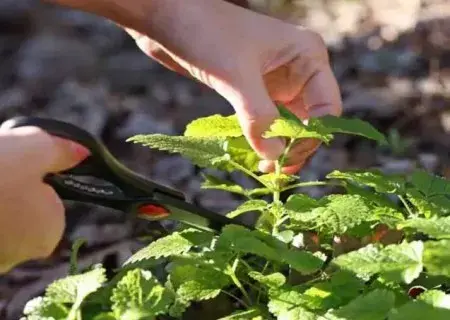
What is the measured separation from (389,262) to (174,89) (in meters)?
1.96

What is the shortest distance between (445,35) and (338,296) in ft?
7.32

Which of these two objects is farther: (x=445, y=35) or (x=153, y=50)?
(x=445, y=35)

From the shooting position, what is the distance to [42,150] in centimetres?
83

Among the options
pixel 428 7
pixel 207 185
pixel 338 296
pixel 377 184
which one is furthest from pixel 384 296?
pixel 428 7

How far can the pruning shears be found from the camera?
886 millimetres

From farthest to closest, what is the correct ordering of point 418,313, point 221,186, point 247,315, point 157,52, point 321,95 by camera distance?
point 157,52, point 321,95, point 221,186, point 247,315, point 418,313

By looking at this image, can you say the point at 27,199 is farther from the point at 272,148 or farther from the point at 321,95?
the point at 321,95

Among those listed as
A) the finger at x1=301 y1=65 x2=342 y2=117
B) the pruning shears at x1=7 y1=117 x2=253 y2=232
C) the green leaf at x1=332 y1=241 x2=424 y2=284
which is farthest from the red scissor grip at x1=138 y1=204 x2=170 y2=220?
the finger at x1=301 y1=65 x2=342 y2=117

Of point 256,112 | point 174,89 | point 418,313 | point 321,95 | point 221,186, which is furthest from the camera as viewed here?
point 174,89

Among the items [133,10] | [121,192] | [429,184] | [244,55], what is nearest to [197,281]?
[121,192]

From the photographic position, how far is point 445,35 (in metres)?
2.92

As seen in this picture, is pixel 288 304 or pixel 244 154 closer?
pixel 288 304

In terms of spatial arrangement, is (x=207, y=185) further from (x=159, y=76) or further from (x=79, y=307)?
(x=159, y=76)

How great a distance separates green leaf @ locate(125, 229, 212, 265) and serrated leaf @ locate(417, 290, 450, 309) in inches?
8.8
